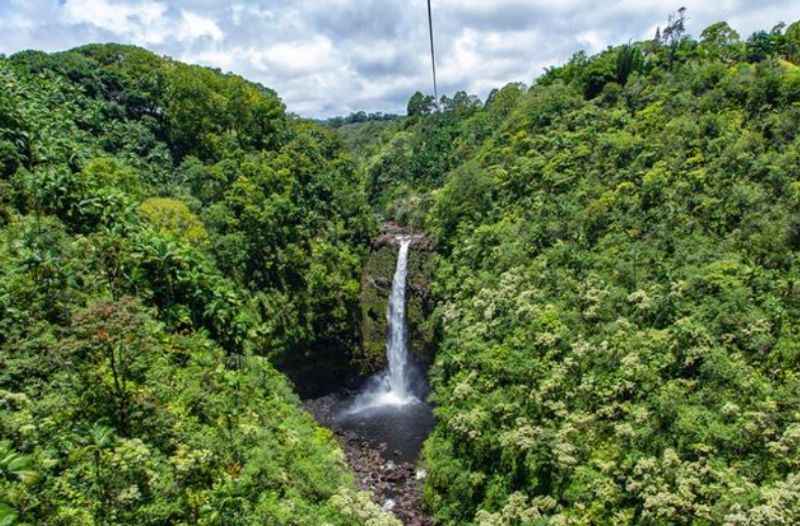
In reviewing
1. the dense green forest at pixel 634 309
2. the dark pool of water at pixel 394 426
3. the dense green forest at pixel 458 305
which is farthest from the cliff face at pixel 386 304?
the dark pool of water at pixel 394 426

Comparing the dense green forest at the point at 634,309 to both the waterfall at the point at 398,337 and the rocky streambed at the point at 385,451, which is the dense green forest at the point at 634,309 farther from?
the waterfall at the point at 398,337

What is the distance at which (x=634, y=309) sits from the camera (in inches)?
819

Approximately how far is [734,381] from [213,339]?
18.3 meters

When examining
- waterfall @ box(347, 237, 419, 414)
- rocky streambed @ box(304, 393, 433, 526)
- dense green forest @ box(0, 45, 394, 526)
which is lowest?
rocky streambed @ box(304, 393, 433, 526)

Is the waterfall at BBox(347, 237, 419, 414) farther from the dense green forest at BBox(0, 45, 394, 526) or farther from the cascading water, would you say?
the dense green forest at BBox(0, 45, 394, 526)

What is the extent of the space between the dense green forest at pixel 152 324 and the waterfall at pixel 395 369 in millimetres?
2664

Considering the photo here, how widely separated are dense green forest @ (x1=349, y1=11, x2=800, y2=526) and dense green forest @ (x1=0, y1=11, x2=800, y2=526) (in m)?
0.11

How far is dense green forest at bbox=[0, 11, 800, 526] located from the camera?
13039 mm

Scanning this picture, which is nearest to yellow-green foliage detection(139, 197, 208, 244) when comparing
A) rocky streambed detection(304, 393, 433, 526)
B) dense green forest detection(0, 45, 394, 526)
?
dense green forest detection(0, 45, 394, 526)

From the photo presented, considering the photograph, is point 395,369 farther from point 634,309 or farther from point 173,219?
point 634,309

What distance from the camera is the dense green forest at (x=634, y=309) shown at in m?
15.5

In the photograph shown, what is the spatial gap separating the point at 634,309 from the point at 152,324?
18209 millimetres

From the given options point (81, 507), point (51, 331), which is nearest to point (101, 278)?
point (51, 331)

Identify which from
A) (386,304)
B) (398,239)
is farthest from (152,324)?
(398,239)
